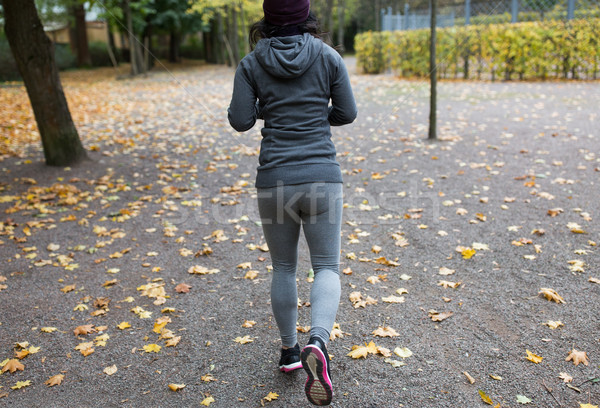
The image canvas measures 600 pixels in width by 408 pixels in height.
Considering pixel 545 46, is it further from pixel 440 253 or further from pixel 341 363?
pixel 341 363

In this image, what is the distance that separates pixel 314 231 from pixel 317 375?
64cm

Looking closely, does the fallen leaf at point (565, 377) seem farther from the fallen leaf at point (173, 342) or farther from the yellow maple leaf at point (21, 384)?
the yellow maple leaf at point (21, 384)

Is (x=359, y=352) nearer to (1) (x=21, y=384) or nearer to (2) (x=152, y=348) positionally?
(2) (x=152, y=348)

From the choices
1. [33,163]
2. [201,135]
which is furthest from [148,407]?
[201,135]

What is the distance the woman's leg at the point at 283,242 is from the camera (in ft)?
7.63

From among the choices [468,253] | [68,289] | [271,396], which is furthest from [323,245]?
[68,289]

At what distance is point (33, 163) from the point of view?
7.70m

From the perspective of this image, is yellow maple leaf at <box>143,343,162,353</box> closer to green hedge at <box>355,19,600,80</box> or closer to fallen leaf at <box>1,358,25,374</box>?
fallen leaf at <box>1,358,25,374</box>

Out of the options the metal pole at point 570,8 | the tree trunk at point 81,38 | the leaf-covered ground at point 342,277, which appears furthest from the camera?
the tree trunk at point 81,38

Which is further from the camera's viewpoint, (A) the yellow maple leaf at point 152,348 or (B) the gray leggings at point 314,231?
(A) the yellow maple leaf at point 152,348

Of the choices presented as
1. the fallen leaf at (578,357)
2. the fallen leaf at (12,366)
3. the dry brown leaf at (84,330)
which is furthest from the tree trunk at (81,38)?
the fallen leaf at (578,357)

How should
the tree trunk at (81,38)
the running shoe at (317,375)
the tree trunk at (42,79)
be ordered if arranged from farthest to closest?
the tree trunk at (81,38), the tree trunk at (42,79), the running shoe at (317,375)

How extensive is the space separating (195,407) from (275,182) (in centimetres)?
130

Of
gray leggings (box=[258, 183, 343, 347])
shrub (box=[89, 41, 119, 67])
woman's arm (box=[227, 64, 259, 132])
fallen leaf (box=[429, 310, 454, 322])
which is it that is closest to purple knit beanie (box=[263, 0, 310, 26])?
woman's arm (box=[227, 64, 259, 132])
